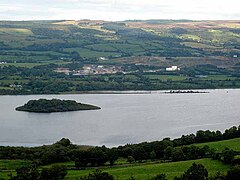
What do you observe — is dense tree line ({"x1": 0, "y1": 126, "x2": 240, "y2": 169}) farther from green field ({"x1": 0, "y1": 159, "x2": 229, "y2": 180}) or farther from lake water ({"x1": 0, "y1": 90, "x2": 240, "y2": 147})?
lake water ({"x1": 0, "y1": 90, "x2": 240, "y2": 147})

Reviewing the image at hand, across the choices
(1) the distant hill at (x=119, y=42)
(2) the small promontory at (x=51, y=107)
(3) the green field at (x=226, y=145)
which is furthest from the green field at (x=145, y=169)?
(1) the distant hill at (x=119, y=42)

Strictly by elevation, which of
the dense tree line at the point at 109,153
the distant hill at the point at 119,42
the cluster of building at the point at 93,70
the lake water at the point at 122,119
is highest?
the distant hill at the point at 119,42

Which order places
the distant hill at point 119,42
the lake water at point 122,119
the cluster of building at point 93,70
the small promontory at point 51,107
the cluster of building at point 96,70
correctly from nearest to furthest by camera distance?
the lake water at point 122,119 → the small promontory at point 51,107 → the cluster of building at point 93,70 → the cluster of building at point 96,70 → the distant hill at point 119,42

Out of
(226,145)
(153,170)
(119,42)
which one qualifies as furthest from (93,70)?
(153,170)

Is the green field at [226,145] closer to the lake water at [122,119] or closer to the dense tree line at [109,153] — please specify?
the dense tree line at [109,153]

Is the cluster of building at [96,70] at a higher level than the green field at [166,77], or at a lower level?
higher

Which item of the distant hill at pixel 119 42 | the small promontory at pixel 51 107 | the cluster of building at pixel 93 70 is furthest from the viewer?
the distant hill at pixel 119 42

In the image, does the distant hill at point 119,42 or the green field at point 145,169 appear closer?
the green field at point 145,169
